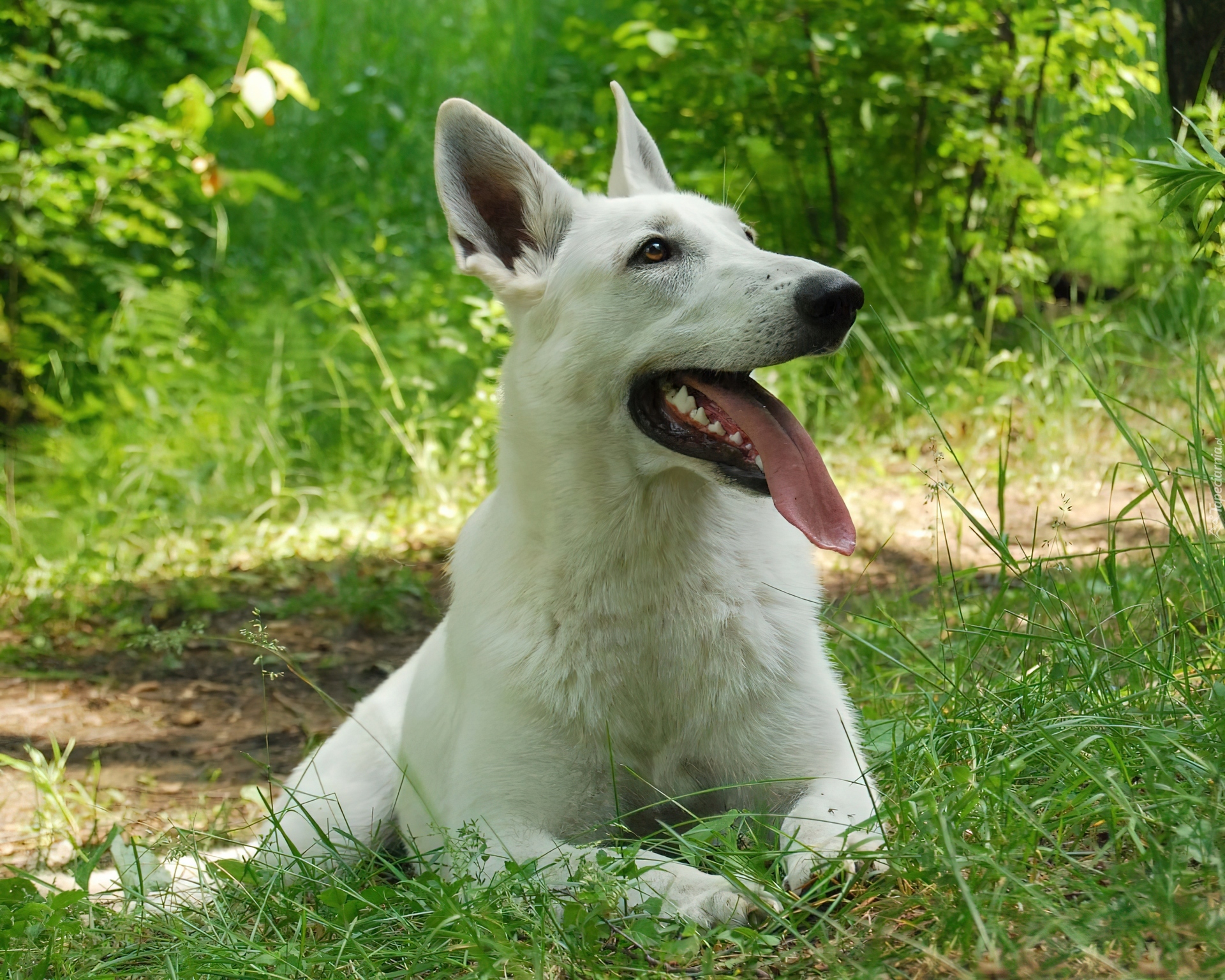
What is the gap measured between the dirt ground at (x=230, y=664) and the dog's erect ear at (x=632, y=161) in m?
1.34

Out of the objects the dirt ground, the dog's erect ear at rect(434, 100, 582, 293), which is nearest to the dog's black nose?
the dog's erect ear at rect(434, 100, 582, 293)

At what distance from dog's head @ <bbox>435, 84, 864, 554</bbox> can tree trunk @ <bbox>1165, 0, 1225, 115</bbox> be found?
1912 mm

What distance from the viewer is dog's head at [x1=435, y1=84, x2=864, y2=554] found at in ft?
7.63

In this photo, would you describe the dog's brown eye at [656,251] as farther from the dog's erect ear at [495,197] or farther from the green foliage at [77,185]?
the green foliage at [77,185]

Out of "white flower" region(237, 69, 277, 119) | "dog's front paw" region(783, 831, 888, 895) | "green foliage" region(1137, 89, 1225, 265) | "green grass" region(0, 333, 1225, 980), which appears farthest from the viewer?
"white flower" region(237, 69, 277, 119)

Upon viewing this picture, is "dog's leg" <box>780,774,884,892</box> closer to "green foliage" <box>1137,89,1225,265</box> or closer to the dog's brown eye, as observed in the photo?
the dog's brown eye

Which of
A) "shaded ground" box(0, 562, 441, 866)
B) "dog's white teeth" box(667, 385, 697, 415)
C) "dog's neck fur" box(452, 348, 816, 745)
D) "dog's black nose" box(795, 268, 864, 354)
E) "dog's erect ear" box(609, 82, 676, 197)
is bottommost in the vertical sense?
"shaded ground" box(0, 562, 441, 866)

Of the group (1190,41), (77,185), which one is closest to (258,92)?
(77,185)

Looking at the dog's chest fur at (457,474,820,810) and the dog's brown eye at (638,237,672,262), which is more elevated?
the dog's brown eye at (638,237,672,262)

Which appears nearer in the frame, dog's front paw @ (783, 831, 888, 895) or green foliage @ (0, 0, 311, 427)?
dog's front paw @ (783, 831, 888, 895)

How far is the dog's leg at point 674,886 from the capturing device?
1.86 metres

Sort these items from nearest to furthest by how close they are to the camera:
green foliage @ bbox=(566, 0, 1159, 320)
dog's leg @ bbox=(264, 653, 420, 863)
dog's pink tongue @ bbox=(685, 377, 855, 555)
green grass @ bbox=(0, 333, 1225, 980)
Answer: green grass @ bbox=(0, 333, 1225, 980)
dog's pink tongue @ bbox=(685, 377, 855, 555)
dog's leg @ bbox=(264, 653, 420, 863)
green foliage @ bbox=(566, 0, 1159, 320)

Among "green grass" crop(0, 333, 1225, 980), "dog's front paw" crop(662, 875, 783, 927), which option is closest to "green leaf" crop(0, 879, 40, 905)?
Answer: "green grass" crop(0, 333, 1225, 980)

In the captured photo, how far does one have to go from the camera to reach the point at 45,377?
19.3ft
